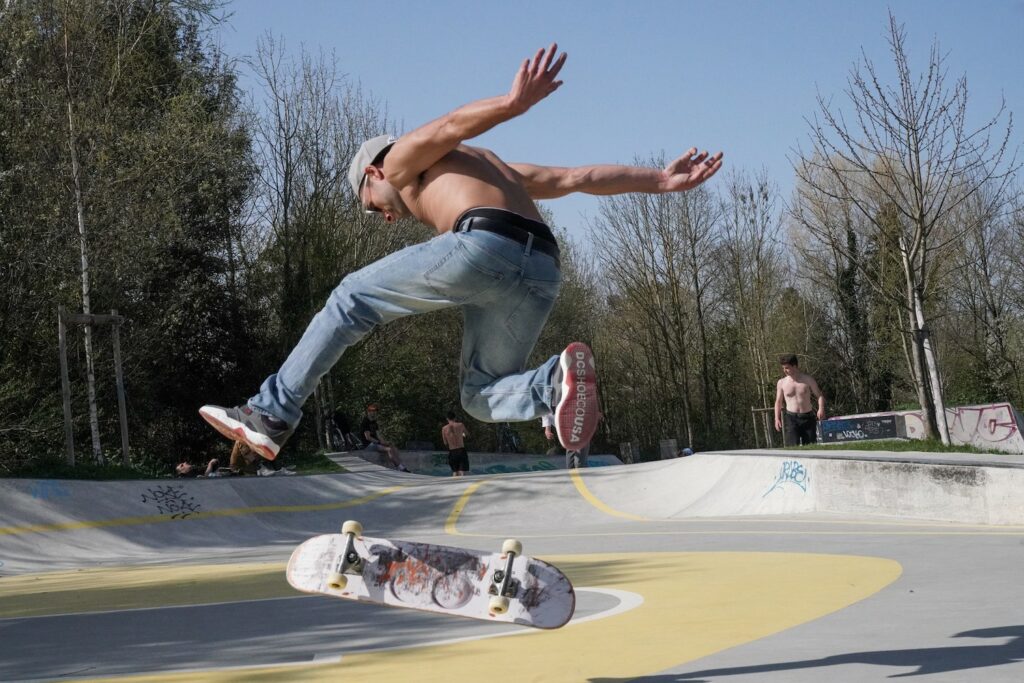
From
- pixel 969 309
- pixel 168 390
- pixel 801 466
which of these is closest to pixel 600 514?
pixel 801 466

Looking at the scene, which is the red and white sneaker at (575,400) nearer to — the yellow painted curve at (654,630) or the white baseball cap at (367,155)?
the yellow painted curve at (654,630)

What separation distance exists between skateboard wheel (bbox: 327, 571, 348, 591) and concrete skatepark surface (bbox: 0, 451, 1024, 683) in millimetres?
265

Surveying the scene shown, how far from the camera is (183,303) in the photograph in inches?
1024

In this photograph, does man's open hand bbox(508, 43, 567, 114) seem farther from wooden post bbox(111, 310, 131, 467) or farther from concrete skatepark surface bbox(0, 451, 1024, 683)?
wooden post bbox(111, 310, 131, 467)

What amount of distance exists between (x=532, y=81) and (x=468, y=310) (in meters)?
1.13

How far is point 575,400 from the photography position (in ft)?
13.2

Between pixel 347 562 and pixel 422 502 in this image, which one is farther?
pixel 422 502

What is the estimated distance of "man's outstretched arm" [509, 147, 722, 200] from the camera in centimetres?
438

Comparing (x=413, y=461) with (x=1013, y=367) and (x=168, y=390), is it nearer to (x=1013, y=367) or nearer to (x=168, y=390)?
(x=168, y=390)

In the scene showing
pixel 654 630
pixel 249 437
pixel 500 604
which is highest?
pixel 249 437

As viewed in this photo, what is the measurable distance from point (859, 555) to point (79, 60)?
772 inches

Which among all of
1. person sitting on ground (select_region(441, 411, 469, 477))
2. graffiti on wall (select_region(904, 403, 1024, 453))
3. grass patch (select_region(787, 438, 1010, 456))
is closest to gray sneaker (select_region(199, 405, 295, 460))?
grass patch (select_region(787, 438, 1010, 456))

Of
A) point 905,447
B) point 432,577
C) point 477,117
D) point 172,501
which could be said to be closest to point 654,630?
point 432,577

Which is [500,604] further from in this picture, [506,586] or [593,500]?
[593,500]
